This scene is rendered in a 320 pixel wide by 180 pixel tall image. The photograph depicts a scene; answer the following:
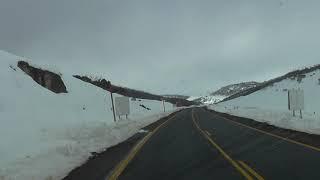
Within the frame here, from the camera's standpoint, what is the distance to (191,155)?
52.5 feet

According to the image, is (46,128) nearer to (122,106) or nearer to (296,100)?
(122,106)

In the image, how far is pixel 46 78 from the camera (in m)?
52.3

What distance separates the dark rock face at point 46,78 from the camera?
49.9m

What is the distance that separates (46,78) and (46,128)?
913 inches

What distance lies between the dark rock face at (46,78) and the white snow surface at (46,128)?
136cm

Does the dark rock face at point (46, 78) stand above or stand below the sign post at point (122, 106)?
above

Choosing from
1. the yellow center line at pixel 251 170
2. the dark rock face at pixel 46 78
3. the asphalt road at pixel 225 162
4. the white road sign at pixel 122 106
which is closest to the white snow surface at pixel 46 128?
the dark rock face at pixel 46 78

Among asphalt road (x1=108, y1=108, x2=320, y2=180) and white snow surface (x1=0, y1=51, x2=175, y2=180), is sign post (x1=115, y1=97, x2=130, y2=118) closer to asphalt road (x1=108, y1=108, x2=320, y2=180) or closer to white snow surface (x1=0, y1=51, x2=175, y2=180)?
white snow surface (x1=0, y1=51, x2=175, y2=180)

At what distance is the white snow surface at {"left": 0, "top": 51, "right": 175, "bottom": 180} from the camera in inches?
572

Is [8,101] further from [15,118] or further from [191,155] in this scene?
[191,155]

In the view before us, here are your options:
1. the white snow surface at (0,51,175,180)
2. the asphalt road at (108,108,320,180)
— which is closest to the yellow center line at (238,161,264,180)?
the asphalt road at (108,108,320,180)

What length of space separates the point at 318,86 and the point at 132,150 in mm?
71241

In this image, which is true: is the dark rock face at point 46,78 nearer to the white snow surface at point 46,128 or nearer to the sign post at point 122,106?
the white snow surface at point 46,128

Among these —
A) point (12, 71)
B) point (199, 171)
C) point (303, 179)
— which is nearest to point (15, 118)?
point (12, 71)
